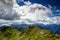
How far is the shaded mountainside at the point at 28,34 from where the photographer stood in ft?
13.8

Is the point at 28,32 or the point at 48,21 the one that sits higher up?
the point at 48,21

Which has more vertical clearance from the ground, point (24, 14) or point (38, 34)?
point (24, 14)

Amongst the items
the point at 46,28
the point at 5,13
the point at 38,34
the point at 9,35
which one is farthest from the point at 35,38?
the point at 5,13

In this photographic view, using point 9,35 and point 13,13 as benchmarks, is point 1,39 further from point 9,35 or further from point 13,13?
point 13,13

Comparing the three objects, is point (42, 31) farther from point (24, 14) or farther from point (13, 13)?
point (13, 13)

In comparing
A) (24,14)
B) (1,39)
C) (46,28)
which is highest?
(24,14)

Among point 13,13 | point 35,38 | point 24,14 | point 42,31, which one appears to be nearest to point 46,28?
point 42,31

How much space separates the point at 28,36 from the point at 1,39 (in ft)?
2.45

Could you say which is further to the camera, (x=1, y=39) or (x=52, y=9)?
(x=52, y=9)

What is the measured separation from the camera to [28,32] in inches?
169

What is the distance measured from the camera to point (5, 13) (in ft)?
14.3

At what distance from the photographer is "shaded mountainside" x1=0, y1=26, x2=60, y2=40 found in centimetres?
422

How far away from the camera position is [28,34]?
4.29 metres

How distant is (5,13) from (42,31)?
3.83 feet
